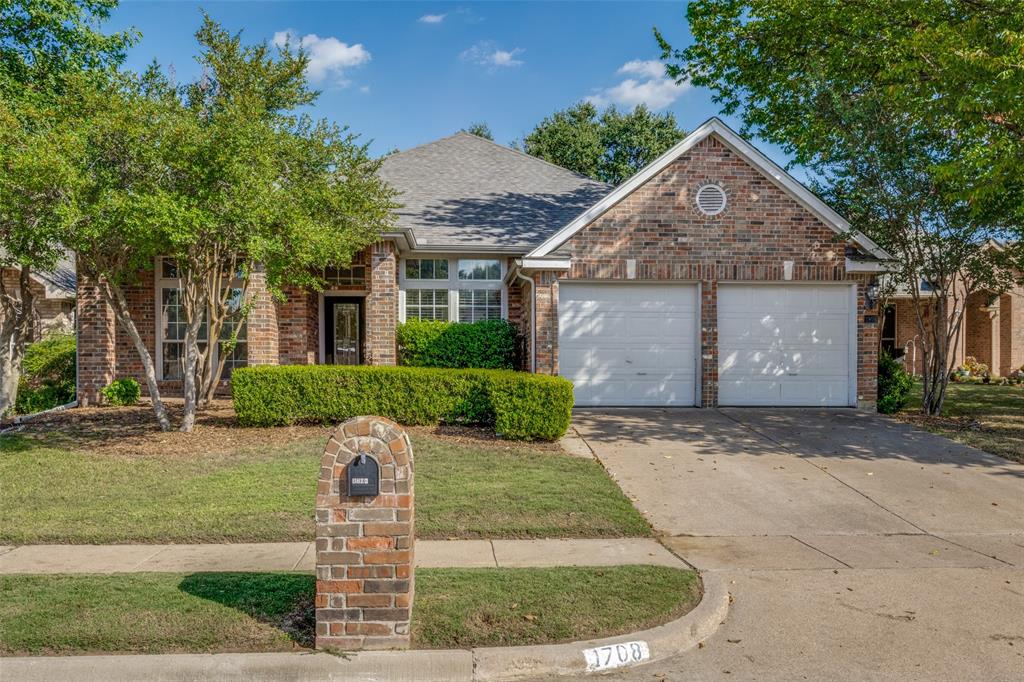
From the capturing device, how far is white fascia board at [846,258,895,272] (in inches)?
504

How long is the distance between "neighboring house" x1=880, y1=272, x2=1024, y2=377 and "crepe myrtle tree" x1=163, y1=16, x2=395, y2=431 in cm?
1839

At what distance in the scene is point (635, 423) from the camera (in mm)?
11609

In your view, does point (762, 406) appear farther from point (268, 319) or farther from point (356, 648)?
point (356, 648)

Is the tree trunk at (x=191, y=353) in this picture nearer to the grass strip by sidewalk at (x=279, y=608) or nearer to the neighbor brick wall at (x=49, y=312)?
the grass strip by sidewalk at (x=279, y=608)

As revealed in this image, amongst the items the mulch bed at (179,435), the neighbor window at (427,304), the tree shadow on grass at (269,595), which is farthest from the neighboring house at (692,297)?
the tree shadow on grass at (269,595)

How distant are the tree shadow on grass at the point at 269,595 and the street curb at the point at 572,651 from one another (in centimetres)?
110

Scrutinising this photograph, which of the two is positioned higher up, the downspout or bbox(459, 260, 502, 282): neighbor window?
bbox(459, 260, 502, 282): neighbor window

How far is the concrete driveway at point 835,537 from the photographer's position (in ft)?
13.4

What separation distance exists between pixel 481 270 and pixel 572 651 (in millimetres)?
11653

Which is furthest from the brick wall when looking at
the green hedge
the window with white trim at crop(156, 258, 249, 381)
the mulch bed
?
the green hedge

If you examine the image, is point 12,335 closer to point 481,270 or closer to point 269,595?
point 481,270

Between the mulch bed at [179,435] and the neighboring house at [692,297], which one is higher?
the neighboring house at [692,297]

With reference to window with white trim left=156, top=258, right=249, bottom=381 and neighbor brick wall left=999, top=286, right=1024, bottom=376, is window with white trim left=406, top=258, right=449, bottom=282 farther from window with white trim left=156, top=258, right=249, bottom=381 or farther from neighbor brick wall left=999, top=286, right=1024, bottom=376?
neighbor brick wall left=999, top=286, right=1024, bottom=376

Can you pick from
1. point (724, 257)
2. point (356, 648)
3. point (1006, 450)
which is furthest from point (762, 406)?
point (356, 648)
